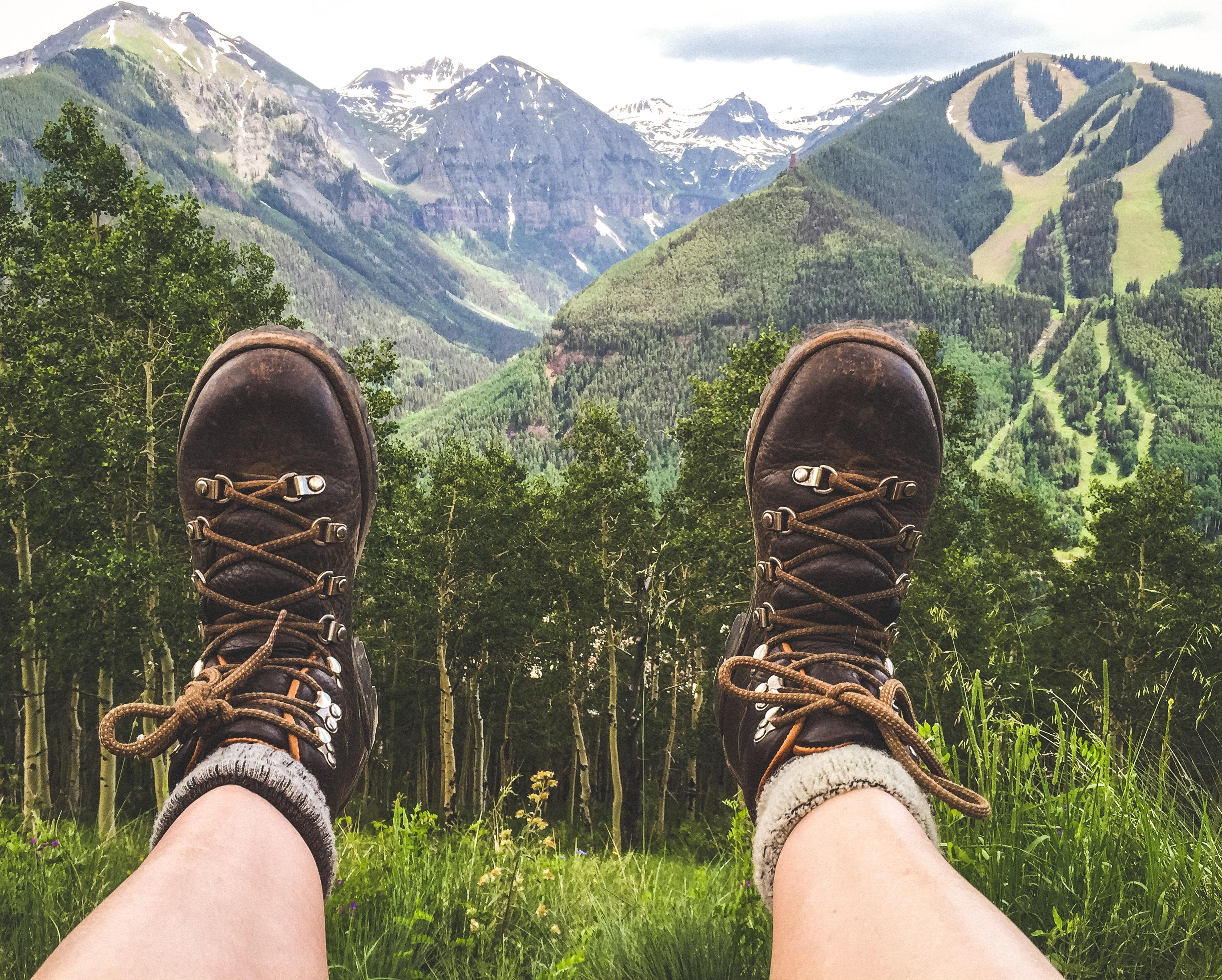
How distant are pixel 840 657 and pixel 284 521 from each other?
186 cm

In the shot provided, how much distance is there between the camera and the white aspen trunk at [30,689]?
11.1 meters

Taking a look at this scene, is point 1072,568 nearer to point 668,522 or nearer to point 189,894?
point 668,522

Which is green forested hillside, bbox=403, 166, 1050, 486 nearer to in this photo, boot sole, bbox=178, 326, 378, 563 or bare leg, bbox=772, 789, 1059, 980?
boot sole, bbox=178, 326, 378, 563

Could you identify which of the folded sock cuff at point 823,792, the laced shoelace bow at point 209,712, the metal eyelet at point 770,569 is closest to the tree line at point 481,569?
the folded sock cuff at point 823,792

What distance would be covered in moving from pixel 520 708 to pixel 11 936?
84.5ft

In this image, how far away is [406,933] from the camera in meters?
1.70

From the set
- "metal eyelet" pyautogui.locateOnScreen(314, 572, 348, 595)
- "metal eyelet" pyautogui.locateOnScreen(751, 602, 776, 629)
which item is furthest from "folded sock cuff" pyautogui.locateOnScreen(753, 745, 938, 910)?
"metal eyelet" pyautogui.locateOnScreen(314, 572, 348, 595)

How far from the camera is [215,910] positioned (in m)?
1.17

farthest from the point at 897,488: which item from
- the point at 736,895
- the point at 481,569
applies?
the point at 481,569

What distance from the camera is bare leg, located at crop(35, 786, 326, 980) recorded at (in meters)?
1.04

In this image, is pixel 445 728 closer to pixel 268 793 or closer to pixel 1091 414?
pixel 268 793

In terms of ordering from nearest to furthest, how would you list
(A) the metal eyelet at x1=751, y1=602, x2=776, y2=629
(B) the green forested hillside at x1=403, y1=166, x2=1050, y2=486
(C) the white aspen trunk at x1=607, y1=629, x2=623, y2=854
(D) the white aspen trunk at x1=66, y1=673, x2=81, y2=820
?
1. (A) the metal eyelet at x1=751, y1=602, x2=776, y2=629
2. (D) the white aspen trunk at x1=66, y1=673, x2=81, y2=820
3. (C) the white aspen trunk at x1=607, y1=629, x2=623, y2=854
4. (B) the green forested hillside at x1=403, y1=166, x2=1050, y2=486

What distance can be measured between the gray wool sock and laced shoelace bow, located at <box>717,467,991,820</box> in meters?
0.99

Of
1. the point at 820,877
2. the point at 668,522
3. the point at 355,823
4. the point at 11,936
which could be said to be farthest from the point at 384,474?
the point at 820,877
